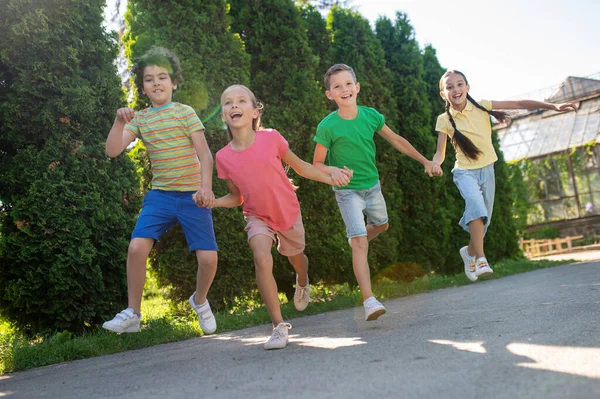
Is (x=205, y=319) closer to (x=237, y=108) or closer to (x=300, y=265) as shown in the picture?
(x=300, y=265)

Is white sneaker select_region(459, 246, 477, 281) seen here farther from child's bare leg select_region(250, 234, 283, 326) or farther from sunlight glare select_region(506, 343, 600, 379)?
sunlight glare select_region(506, 343, 600, 379)

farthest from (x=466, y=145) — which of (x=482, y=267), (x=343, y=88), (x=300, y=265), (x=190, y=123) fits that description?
(x=190, y=123)

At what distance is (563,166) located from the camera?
27297 mm

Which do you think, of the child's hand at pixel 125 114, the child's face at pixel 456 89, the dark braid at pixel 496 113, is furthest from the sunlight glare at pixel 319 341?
the dark braid at pixel 496 113

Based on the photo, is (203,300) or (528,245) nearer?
(203,300)

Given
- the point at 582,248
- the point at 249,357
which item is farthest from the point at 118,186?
the point at 582,248

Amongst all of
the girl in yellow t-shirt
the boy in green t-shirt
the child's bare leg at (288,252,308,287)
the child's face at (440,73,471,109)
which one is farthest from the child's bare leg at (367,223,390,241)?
the child's face at (440,73,471,109)

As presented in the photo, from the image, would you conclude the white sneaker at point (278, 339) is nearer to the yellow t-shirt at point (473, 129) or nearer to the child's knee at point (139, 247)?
the child's knee at point (139, 247)

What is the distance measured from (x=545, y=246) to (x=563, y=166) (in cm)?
417

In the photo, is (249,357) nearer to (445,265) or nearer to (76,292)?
(76,292)

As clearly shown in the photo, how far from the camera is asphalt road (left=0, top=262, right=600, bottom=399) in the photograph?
2.24m

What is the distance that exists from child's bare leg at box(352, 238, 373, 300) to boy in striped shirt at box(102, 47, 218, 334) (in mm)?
1033

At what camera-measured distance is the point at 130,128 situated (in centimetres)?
439

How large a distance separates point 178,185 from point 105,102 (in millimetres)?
1977
